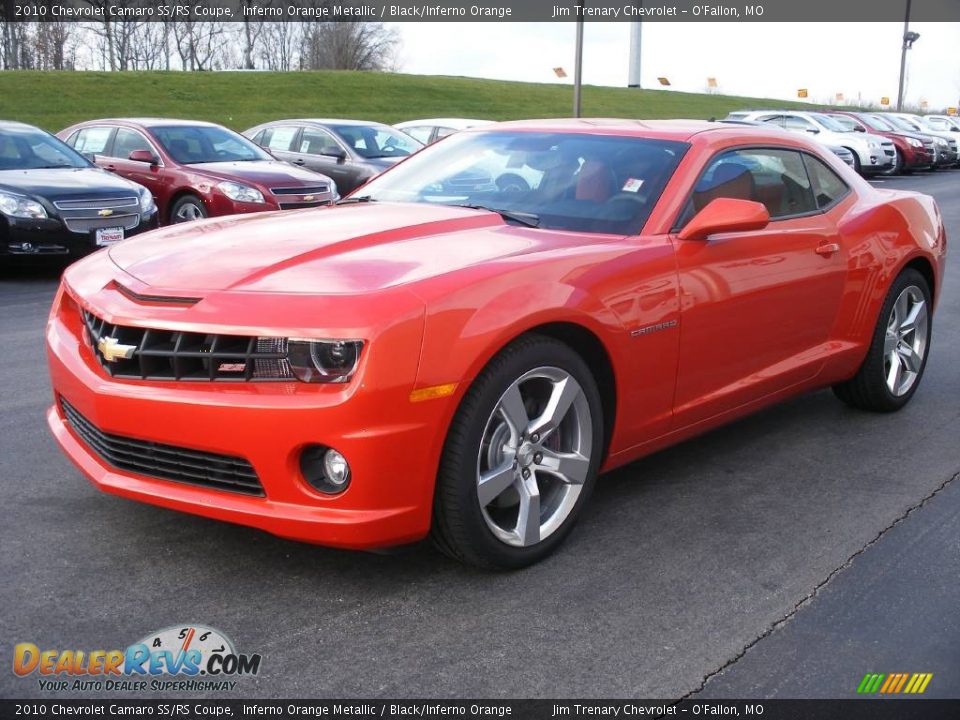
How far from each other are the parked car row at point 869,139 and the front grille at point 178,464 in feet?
78.1

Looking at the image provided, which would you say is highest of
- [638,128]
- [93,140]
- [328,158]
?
[638,128]

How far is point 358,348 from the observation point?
302 cm

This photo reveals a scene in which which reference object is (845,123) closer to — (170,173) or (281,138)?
(281,138)

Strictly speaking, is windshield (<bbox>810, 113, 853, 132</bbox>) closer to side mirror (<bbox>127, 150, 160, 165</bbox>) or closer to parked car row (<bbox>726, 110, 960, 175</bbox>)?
parked car row (<bbox>726, 110, 960, 175</bbox>)

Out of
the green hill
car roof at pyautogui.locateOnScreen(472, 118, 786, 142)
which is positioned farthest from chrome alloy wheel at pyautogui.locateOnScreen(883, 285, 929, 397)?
the green hill

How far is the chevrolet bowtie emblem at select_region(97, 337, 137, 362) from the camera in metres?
3.26

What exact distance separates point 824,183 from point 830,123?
25.0 meters

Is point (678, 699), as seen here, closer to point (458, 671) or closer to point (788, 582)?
point (458, 671)

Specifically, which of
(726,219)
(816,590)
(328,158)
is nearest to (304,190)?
(328,158)

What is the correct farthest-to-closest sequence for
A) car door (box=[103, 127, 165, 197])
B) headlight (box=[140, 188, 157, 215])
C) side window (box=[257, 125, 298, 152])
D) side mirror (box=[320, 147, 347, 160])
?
side window (box=[257, 125, 298, 152])
side mirror (box=[320, 147, 347, 160])
car door (box=[103, 127, 165, 197])
headlight (box=[140, 188, 157, 215])

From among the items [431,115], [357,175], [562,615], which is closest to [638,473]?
[562,615]

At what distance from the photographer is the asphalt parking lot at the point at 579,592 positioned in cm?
283

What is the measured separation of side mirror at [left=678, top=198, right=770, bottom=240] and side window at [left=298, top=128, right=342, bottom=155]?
483 inches

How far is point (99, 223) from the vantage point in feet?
32.5
